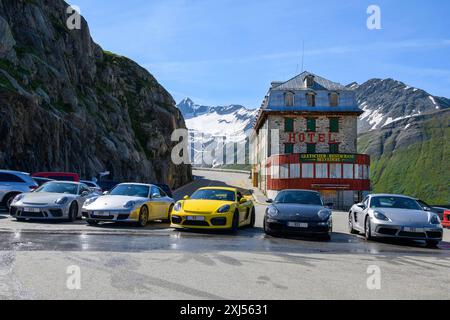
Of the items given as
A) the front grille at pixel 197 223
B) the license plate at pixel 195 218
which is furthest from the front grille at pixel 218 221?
the license plate at pixel 195 218

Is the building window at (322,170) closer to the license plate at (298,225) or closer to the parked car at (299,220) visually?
the parked car at (299,220)

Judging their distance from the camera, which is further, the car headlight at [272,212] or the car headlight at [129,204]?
the car headlight at [129,204]

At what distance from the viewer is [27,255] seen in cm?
839

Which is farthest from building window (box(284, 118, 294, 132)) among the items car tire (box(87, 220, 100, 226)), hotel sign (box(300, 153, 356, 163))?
car tire (box(87, 220, 100, 226))

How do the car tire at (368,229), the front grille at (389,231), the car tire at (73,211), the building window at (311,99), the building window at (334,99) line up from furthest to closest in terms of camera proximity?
the building window at (334,99) < the building window at (311,99) < the car tire at (73,211) < the car tire at (368,229) < the front grille at (389,231)

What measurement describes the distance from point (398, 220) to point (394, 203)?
58.2 inches

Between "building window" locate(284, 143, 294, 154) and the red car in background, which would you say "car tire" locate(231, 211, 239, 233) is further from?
"building window" locate(284, 143, 294, 154)

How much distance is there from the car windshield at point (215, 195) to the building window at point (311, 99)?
48382 millimetres

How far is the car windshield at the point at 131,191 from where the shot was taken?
15.3 m

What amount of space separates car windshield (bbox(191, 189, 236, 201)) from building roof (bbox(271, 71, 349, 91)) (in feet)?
163

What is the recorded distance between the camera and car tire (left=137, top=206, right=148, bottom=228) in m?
14.6

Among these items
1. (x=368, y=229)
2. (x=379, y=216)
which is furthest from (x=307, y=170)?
(x=379, y=216)

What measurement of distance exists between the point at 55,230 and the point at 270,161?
4793 centimetres
